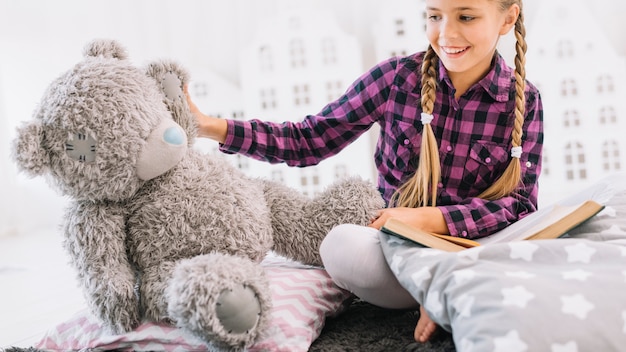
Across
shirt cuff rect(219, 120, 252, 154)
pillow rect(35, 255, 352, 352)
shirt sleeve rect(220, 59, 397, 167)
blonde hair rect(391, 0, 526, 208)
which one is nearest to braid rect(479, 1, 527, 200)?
blonde hair rect(391, 0, 526, 208)

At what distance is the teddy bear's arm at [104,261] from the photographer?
2.78 ft

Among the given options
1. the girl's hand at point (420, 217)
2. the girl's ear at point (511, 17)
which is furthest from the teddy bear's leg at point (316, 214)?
the girl's ear at point (511, 17)

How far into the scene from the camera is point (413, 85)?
113 cm

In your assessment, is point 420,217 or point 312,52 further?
point 312,52

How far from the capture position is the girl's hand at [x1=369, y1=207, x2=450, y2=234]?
1.02 meters

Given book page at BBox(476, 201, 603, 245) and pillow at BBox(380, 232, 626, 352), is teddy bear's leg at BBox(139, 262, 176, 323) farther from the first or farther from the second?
book page at BBox(476, 201, 603, 245)

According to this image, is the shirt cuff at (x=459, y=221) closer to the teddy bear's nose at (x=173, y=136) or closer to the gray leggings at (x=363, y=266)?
the gray leggings at (x=363, y=266)

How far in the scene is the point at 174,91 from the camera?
97cm

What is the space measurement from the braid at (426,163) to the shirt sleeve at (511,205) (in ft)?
0.16

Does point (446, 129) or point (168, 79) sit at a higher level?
point (168, 79)

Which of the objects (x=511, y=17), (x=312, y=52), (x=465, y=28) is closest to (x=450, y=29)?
(x=465, y=28)

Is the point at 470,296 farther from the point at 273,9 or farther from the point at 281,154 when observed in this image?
the point at 273,9

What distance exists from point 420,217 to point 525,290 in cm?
32

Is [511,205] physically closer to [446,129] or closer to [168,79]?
[446,129]
